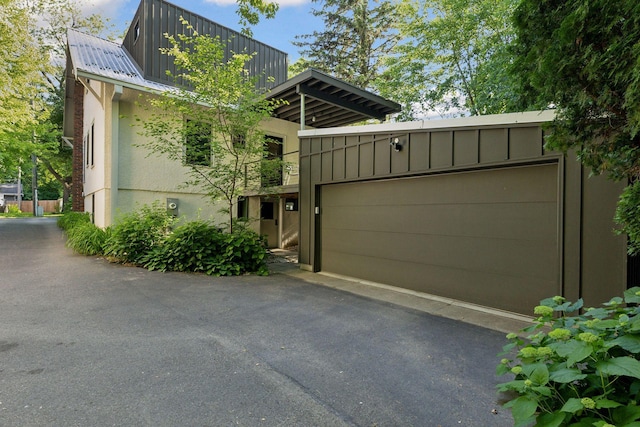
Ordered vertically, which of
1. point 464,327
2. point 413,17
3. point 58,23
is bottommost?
point 464,327

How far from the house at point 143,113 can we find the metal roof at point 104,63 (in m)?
0.02

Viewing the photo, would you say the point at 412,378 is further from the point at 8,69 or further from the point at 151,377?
the point at 8,69

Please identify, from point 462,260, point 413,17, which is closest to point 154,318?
point 462,260

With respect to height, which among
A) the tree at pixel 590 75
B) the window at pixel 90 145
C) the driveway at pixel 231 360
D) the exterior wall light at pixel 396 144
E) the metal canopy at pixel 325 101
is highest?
the metal canopy at pixel 325 101

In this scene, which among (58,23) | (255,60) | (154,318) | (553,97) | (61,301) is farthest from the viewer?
(58,23)

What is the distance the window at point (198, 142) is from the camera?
7141 millimetres

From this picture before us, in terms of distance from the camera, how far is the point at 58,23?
2064cm

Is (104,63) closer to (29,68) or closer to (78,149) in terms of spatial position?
(78,149)

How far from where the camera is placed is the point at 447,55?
12.6 meters

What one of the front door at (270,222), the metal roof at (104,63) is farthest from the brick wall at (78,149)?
the front door at (270,222)

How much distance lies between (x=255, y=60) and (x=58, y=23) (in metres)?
17.3

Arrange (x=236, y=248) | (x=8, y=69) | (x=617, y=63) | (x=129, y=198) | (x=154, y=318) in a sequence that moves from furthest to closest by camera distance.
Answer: (x=8, y=69), (x=129, y=198), (x=236, y=248), (x=154, y=318), (x=617, y=63)

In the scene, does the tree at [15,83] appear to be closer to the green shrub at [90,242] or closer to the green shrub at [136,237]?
the green shrub at [90,242]

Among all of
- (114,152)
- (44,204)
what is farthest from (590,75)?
(44,204)
